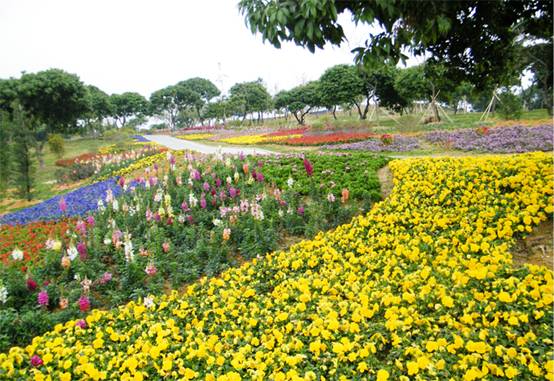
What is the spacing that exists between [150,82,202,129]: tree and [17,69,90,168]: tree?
43.8 metres

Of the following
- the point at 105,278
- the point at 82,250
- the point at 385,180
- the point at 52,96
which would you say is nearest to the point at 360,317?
the point at 105,278

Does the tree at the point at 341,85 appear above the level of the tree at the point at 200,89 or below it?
below

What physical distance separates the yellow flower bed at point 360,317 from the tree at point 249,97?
64.5m

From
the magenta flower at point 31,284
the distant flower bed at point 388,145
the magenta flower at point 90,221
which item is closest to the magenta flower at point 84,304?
the magenta flower at point 31,284

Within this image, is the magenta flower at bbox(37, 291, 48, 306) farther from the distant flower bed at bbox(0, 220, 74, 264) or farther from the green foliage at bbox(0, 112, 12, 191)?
the green foliage at bbox(0, 112, 12, 191)

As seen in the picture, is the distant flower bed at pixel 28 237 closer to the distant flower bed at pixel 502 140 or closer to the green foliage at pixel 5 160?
the green foliage at pixel 5 160

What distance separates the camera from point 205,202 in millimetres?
7992

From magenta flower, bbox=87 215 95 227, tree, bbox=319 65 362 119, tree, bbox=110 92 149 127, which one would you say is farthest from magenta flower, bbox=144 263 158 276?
tree, bbox=110 92 149 127

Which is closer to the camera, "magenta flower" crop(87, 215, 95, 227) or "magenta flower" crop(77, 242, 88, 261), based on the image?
"magenta flower" crop(77, 242, 88, 261)

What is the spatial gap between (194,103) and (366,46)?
3383 inches

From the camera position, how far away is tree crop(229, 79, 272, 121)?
6962 centimetres

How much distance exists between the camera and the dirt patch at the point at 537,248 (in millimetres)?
4789

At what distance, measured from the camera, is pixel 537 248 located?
502cm

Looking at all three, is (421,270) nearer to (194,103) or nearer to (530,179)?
(530,179)
